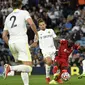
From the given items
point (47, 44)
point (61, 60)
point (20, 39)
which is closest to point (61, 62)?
point (61, 60)

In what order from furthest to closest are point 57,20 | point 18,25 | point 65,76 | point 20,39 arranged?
point 57,20, point 65,76, point 18,25, point 20,39

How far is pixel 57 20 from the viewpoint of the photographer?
2686 cm

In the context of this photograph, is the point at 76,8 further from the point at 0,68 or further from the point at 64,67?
the point at 64,67

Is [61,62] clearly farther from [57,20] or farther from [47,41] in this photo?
[57,20]

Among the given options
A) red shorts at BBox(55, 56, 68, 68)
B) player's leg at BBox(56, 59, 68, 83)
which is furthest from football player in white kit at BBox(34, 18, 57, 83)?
player's leg at BBox(56, 59, 68, 83)

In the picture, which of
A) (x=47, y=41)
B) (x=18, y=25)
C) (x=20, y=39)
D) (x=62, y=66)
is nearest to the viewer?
(x=20, y=39)

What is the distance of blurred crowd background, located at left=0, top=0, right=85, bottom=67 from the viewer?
23.2 meters

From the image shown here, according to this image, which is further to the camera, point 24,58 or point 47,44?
point 47,44

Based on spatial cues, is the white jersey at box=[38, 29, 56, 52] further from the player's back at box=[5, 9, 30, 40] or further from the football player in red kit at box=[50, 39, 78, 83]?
the player's back at box=[5, 9, 30, 40]

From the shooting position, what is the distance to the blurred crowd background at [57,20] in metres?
23.2

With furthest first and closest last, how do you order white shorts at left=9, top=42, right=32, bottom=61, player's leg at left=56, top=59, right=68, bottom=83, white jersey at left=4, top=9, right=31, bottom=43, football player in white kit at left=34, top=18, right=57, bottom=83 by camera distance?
1. football player in white kit at left=34, top=18, right=57, bottom=83
2. player's leg at left=56, top=59, right=68, bottom=83
3. white jersey at left=4, top=9, right=31, bottom=43
4. white shorts at left=9, top=42, right=32, bottom=61

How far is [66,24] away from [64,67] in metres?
10.3

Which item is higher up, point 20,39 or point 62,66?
point 20,39

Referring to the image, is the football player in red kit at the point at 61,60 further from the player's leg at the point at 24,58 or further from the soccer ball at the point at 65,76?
the player's leg at the point at 24,58
